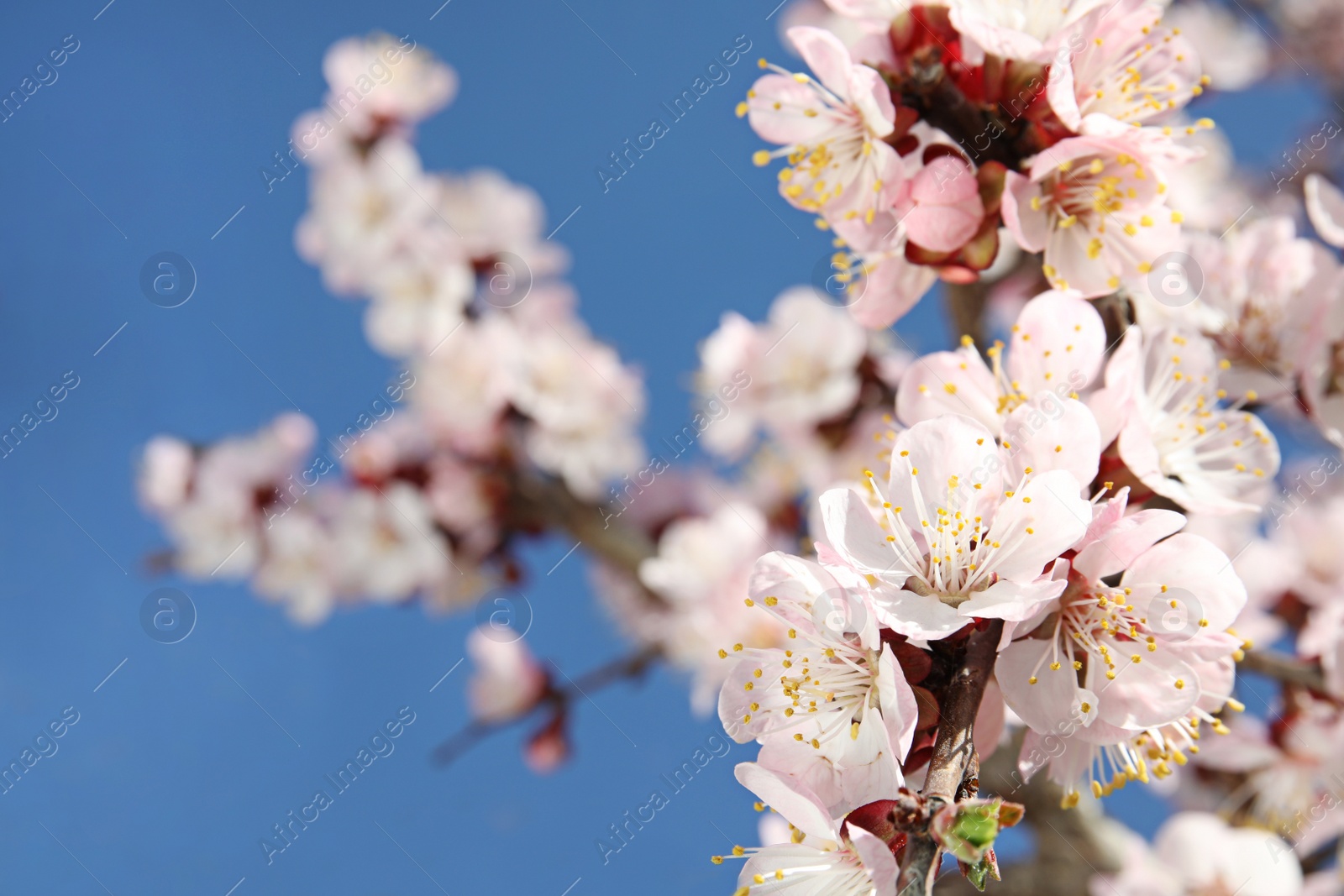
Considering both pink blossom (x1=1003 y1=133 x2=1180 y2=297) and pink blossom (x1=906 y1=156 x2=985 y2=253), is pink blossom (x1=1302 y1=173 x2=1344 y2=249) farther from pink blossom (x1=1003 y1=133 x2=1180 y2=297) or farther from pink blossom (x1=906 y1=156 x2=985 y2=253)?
pink blossom (x1=906 y1=156 x2=985 y2=253)

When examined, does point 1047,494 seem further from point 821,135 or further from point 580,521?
point 580,521

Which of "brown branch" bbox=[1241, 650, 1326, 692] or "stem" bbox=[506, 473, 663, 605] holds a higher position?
"stem" bbox=[506, 473, 663, 605]

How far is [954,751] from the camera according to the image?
2.14ft

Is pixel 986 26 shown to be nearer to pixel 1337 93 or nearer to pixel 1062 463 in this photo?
pixel 1062 463

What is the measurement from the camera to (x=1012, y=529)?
0.70 m

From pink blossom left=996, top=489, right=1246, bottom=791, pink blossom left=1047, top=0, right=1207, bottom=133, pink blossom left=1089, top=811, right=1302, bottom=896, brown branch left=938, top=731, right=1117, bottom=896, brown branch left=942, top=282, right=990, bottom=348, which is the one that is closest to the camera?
pink blossom left=996, top=489, right=1246, bottom=791

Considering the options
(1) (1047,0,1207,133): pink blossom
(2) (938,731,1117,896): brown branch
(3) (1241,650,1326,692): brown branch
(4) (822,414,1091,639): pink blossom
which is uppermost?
(1) (1047,0,1207,133): pink blossom

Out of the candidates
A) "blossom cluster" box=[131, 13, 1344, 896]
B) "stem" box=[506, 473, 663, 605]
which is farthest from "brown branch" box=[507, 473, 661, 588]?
"blossom cluster" box=[131, 13, 1344, 896]

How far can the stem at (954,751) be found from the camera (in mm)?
595

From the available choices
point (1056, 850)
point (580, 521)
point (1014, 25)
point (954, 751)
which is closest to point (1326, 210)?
point (1014, 25)

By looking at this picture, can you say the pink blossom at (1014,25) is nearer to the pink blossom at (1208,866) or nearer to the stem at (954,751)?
the stem at (954,751)

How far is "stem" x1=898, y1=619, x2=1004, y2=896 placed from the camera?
595 mm

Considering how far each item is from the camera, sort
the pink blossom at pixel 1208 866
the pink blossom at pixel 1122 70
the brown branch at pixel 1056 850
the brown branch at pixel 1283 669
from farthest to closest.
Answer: the brown branch at pixel 1056 850 < the pink blossom at pixel 1208 866 < the brown branch at pixel 1283 669 < the pink blossom at pixel 1122 70

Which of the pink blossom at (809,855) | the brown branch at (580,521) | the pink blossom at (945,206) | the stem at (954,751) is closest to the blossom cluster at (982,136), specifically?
the pink blossom at (945,206)
